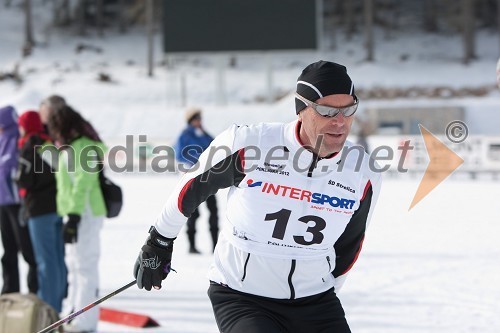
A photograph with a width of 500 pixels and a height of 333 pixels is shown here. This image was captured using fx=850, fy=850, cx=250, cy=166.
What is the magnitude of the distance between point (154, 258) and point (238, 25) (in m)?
29.3

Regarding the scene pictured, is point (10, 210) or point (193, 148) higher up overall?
→ point (193, 148)

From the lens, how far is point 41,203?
6.22 m

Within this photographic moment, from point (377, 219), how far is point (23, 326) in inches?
319

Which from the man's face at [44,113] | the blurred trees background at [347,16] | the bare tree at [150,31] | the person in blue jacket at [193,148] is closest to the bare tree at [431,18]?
the blurred trees background at [347,16]

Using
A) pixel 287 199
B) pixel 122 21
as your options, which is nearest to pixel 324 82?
pixel 287 199

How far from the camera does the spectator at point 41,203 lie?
244 inches

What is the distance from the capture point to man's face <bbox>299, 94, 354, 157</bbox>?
3277mm

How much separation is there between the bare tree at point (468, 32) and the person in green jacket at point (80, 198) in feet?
127

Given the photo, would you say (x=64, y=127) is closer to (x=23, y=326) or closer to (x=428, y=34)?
(x=23, y=326)

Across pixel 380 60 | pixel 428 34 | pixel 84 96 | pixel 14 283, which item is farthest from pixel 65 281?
pixel 428 34

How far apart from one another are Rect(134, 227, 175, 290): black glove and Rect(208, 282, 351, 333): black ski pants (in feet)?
0.83

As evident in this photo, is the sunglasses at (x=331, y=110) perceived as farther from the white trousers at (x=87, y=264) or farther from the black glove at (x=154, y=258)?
the white trousers at (x=87, y=264)

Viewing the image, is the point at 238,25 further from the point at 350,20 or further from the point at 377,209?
the point at 377,209

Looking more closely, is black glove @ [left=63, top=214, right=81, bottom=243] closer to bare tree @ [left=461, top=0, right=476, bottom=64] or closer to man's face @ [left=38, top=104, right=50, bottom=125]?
man's face @ [left=38, top=104, right=50, bottom=125]
